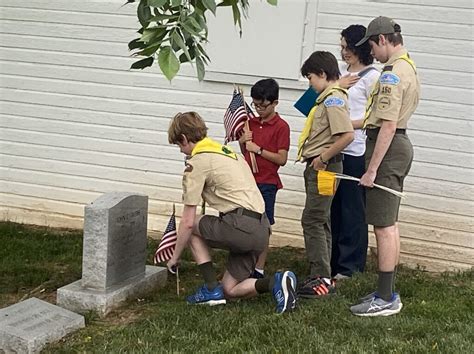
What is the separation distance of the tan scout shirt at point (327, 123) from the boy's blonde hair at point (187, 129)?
2.84 ft

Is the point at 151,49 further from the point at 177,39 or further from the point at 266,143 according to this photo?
the point at 266,143

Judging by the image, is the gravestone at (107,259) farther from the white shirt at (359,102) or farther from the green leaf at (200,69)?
the green leaf at (200,69)

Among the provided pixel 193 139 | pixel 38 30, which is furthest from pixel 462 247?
pixel 38 30

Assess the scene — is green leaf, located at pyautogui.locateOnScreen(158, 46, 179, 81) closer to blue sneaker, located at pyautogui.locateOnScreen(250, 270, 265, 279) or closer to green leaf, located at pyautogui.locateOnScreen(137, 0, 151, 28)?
green leaf, located at pyautogui.locateOnScreen(137, 0, 151, 28)

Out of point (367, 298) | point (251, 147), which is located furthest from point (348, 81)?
point (367, 298)

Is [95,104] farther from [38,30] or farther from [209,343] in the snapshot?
[209,343]

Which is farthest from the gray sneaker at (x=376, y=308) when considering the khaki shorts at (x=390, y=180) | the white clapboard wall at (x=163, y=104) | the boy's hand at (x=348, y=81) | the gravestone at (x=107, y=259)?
the white clapboard wall at (x=163, y=104)

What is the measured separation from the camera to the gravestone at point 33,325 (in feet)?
15.2

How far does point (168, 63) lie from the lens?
3113mm

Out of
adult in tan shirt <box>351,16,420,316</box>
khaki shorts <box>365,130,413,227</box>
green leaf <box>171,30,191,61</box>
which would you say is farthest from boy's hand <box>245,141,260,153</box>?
green leaf <box>171,30,191,61</box>

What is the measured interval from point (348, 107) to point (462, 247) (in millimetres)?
2401

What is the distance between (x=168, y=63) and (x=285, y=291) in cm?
240

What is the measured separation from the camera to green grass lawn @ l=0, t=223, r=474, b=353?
14.8 feet

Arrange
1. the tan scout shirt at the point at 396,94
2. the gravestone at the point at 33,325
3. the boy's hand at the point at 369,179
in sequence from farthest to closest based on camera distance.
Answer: the boy's hand at the point at 369,179, the tan scout shirt at the point at 396,94, the gravestone at the point at 33,325
